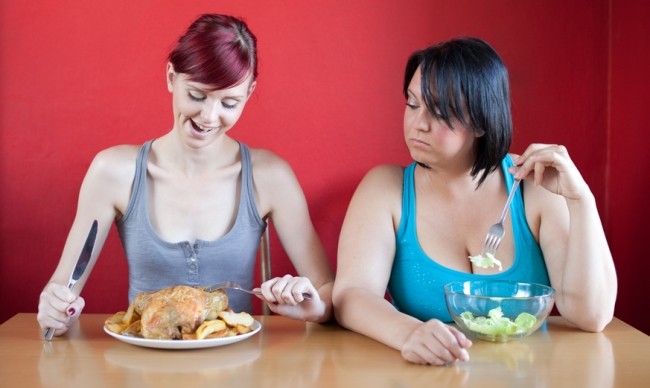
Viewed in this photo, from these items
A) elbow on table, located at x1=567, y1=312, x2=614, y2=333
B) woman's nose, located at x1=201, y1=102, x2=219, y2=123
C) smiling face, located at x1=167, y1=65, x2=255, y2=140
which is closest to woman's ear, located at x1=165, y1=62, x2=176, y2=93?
smiling face, located at x1=167, y1=65, x2=255, y2=140

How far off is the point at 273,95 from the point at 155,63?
1.19ft

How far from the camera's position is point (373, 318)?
156 centimetres

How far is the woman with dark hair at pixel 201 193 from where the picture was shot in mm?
1853

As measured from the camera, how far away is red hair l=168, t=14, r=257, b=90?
1819 mm

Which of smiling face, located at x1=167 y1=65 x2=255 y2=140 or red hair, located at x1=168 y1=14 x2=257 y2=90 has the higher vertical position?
red hair, located at x1=168 y1=14 x2=257 y2=90

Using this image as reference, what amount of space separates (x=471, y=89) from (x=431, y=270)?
40cm

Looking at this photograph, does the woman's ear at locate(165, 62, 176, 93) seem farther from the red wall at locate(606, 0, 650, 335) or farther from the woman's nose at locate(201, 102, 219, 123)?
the red wall at locate(606, 0, 650, 335)

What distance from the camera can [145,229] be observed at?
6.43 ft

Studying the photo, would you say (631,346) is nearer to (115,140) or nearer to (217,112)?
(217,112)

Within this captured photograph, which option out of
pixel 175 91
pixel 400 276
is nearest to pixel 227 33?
pixel 175 91

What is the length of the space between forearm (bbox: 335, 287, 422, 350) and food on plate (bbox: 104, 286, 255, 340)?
21cm

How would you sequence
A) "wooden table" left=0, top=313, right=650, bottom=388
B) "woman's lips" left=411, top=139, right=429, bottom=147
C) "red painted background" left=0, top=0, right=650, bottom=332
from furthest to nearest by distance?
"red painted background" left=0, top=0, right=650, bottom=332 → "woman's lips" left=411, top=139, right=429, bottom=147 → "wooden table" left=0, top=313, right=650, bottom=388

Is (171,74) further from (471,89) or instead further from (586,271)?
(586,271)

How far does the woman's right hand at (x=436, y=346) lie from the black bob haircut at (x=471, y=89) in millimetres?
512
